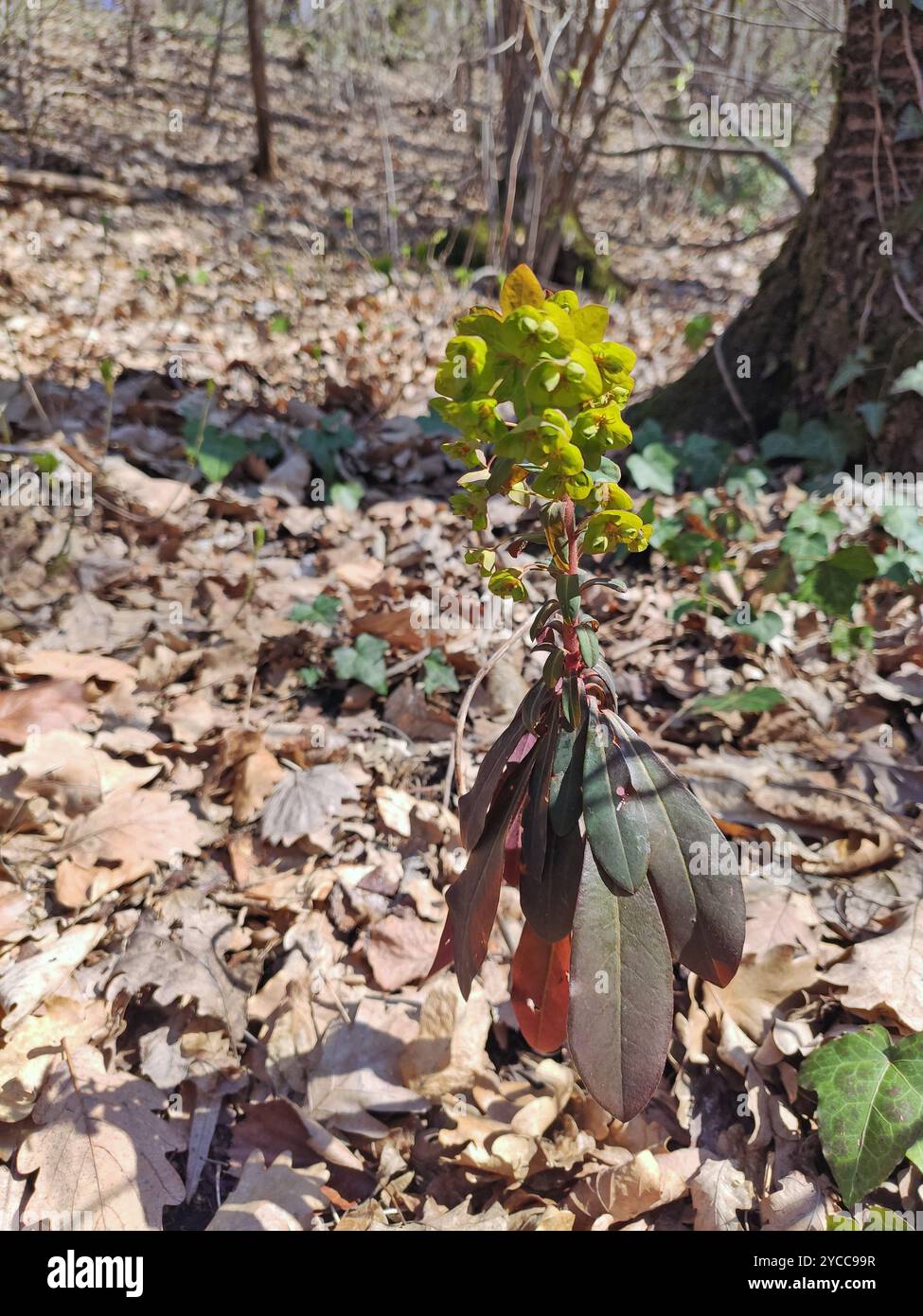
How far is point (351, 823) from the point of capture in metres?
1.88

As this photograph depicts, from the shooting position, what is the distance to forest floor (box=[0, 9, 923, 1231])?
4.29ft

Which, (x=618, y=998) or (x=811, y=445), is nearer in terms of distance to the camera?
(x=618, y=998)

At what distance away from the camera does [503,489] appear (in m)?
0.90

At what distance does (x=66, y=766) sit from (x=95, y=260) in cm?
481

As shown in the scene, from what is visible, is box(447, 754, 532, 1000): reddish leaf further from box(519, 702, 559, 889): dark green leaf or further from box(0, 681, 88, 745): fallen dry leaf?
box(0, 681, 88, 745): fallen dry leaf

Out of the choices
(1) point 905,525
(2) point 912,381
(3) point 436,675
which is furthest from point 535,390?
(2) point 912,381

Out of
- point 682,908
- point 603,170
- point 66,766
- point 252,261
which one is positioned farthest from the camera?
point 603,170

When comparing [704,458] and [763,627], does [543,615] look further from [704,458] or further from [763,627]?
[704,458]

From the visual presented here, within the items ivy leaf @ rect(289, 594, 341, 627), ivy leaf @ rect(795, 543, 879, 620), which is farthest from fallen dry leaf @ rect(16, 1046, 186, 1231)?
ivy leaf @ rect(795, 543, 879, 620)

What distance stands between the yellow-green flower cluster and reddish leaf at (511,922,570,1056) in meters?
0.58

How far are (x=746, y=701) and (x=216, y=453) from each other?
211 cm

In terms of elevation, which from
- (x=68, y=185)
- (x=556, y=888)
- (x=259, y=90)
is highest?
(x=259, y=90)
